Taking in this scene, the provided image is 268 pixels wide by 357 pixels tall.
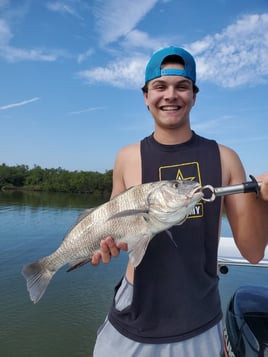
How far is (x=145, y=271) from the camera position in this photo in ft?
8.07

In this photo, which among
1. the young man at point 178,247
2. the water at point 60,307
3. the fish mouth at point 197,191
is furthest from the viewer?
the water at point 60,307

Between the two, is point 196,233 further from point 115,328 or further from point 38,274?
point 38,274

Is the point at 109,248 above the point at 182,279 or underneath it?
above

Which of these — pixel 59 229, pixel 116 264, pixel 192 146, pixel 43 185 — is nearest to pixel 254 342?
pixel 192 146

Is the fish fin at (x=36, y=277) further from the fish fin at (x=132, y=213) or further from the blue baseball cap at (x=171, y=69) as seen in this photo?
the blue baseball cap at (x=171, y=69)

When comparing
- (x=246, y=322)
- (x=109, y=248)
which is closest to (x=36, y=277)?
(x=109, y=248)

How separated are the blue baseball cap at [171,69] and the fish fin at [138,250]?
130 centimetres

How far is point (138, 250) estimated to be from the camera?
2.28 m

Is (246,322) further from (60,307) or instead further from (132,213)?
(60,307)

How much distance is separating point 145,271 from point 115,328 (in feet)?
1.77

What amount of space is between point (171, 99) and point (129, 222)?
1027mm

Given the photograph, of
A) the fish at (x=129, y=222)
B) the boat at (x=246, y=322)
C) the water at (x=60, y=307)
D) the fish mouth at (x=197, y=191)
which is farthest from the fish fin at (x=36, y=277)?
the water at (x=60, y=307)

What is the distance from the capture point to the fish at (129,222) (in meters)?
2.26

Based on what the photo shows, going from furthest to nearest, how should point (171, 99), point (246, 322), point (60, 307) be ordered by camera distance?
point (60, 307)
point (246, 322)
point (171, 99)
